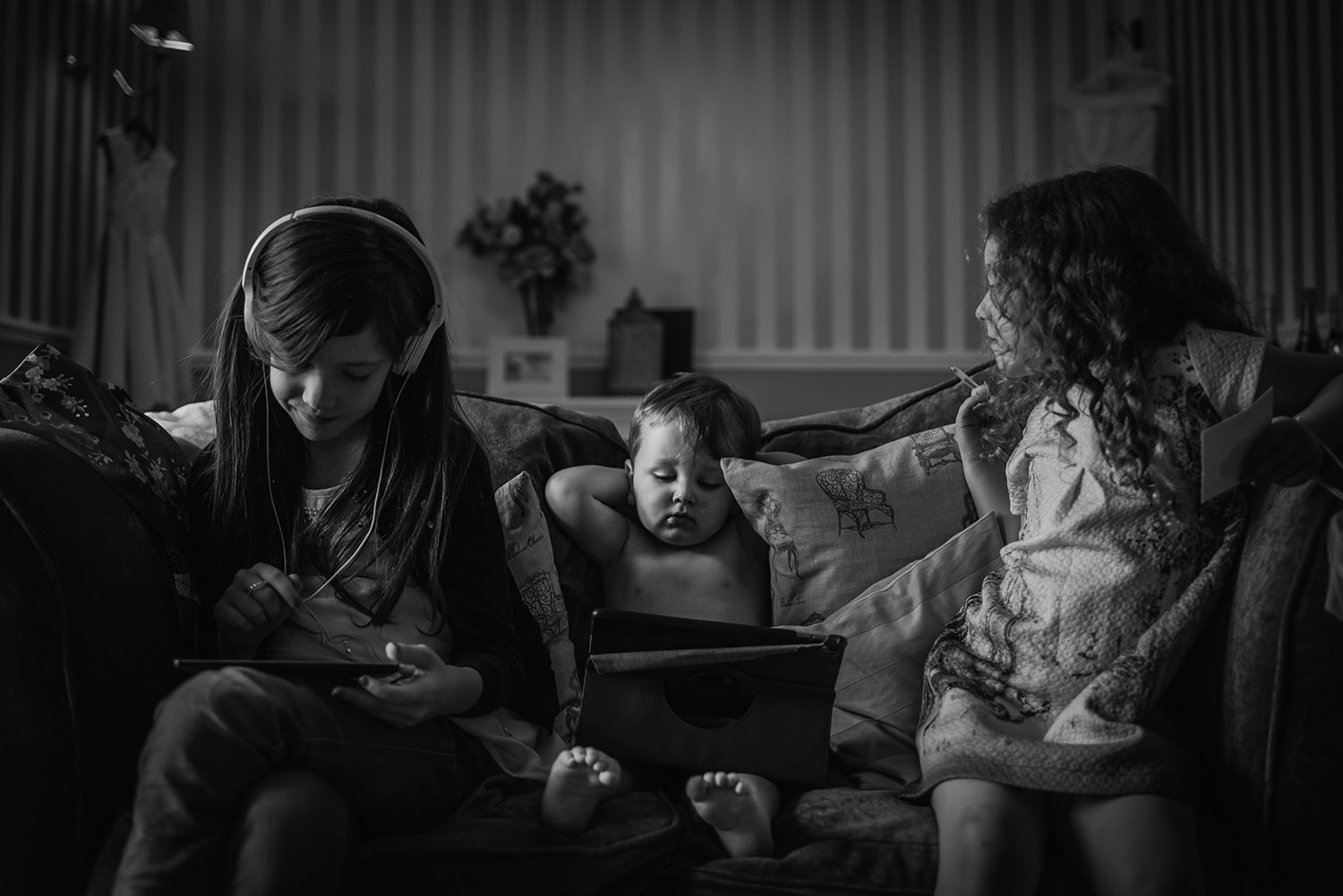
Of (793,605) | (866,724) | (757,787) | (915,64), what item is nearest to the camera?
(757,787)

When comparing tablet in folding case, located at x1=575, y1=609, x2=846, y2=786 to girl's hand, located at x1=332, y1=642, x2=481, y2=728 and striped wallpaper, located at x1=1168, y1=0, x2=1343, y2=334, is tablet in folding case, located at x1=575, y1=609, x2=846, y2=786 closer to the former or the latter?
girl's hand, located at x1=332, y1=642, x2=481, y2=728

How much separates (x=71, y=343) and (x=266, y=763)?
3.21 metres

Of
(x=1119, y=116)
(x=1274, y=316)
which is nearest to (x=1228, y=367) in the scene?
(x=1274, y=316)

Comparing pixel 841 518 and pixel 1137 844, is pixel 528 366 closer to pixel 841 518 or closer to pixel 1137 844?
pixel 841 518

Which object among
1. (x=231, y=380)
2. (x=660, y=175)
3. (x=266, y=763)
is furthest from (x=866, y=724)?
(x=660, y=175)

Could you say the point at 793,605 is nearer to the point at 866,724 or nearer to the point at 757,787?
the point at 866,724

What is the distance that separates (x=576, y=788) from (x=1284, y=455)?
782 millimetres

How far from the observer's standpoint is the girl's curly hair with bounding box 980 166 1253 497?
1.29 meters

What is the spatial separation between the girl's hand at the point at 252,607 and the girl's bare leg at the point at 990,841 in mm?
709

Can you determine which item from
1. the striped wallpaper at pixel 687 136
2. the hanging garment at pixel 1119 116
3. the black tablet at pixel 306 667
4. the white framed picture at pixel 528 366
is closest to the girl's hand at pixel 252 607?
the black tablet at pixel 306 667

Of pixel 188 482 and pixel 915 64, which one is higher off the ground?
pixel 915 64

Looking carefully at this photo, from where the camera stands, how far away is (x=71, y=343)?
3705 mm

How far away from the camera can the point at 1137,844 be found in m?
1.05

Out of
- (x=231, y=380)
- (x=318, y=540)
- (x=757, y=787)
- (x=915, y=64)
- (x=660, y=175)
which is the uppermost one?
(x=915, y=64)
